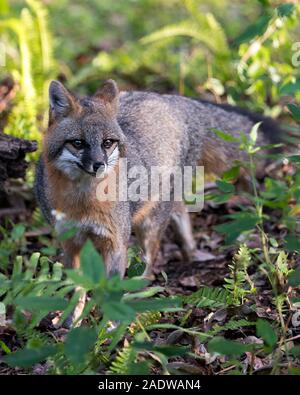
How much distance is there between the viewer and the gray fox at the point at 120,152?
535 centimetres

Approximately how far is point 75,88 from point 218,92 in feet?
7.84

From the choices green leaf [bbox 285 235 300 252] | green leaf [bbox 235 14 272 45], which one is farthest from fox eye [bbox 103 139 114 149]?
green leaf [bbox 285 235 300 252]

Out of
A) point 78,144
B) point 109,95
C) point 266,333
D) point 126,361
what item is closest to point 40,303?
point 126,361

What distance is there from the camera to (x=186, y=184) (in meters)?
7.10

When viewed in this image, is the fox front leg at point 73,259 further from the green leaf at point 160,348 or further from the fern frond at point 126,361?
the green leaf at point 160,348

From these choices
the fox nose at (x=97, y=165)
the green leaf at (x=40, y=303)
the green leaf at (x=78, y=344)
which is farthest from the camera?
the fox nose at (x=97, y=165)

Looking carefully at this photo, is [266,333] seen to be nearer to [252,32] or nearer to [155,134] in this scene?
[252,32]

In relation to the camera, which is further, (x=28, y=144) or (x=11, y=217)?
(x=11, y=217)

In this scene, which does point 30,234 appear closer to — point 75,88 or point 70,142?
point 70,142

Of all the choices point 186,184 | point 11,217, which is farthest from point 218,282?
point 11,217

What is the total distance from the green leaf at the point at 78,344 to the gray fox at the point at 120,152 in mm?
1990

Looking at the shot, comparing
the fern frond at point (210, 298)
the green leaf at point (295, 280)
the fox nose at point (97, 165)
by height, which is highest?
the fox nose at point (97, 165)

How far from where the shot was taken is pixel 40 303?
3.34 m

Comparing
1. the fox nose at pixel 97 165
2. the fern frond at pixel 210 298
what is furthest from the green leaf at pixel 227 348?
the fox nose at pixel 97 165
